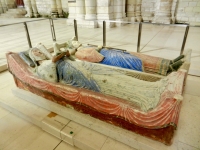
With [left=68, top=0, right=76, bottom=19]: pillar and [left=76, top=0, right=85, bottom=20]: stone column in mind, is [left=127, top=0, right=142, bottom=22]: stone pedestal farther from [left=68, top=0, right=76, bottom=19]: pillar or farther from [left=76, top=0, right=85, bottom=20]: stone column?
[left=68, top=0, right=76, bottom=19]: pillar

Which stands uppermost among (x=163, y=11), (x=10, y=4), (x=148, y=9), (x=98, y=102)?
(x=10, y=4)

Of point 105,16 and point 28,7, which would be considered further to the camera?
point 28,7

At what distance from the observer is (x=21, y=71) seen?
220 cm

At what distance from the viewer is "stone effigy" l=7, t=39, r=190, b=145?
Answer: 1.35 m

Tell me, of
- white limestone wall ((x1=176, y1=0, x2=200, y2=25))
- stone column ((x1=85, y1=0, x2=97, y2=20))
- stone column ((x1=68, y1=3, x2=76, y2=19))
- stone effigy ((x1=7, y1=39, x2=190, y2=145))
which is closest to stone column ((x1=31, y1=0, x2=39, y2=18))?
stone column ((x1=68, y1=3, x2=76, y2=19))

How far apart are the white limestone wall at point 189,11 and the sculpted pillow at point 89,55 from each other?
6519mm

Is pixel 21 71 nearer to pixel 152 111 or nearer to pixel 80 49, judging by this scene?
pixel 80 49

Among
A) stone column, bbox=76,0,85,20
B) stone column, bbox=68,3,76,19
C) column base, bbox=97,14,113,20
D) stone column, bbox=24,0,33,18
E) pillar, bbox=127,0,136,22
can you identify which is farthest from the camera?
stone column, bbox=24,0,33,18

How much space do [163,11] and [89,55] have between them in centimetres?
617

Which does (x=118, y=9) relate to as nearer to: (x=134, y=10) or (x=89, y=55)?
(x=134, y=10)

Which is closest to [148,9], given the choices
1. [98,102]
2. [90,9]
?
[90,9]

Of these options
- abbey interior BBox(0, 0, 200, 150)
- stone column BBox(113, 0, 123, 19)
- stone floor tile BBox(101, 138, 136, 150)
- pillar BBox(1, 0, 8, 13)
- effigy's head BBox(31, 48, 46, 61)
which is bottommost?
stone floor tile BBox(101, 138, 136, 150)

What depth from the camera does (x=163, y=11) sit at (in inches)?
281

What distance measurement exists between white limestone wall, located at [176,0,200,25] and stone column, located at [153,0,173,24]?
1.71 feet
